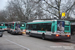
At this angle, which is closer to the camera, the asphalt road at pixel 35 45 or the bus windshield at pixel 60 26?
the asphalt road at pixel 35 45

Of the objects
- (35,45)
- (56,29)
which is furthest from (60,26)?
(35,45)

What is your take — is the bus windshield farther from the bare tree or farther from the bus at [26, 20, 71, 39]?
the bare tree

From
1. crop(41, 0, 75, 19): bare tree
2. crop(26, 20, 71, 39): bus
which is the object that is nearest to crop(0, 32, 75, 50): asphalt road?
crop(26, 20, 71, 39): bus

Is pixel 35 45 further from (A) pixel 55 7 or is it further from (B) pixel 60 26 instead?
(A) pixel 55 7

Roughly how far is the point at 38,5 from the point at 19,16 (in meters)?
22.7

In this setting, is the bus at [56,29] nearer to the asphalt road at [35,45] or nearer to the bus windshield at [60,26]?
the bus windshield at [60,26]

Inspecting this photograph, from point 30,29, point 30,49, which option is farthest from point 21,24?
point 30,49

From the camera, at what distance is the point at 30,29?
2294 centimetres

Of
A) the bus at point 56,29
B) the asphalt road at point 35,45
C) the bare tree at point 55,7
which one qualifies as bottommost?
the asphalt road at point 35,45

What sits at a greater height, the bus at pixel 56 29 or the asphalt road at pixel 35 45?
the bus at pixel 56 29

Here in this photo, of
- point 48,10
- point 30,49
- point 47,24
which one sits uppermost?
point 48,10

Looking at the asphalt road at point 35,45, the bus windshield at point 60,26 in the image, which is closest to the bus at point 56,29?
the bus windshield at point 60,26

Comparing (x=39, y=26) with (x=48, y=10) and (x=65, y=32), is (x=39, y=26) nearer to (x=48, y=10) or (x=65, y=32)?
(x=65, y=32)

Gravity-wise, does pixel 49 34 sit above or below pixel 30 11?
below
